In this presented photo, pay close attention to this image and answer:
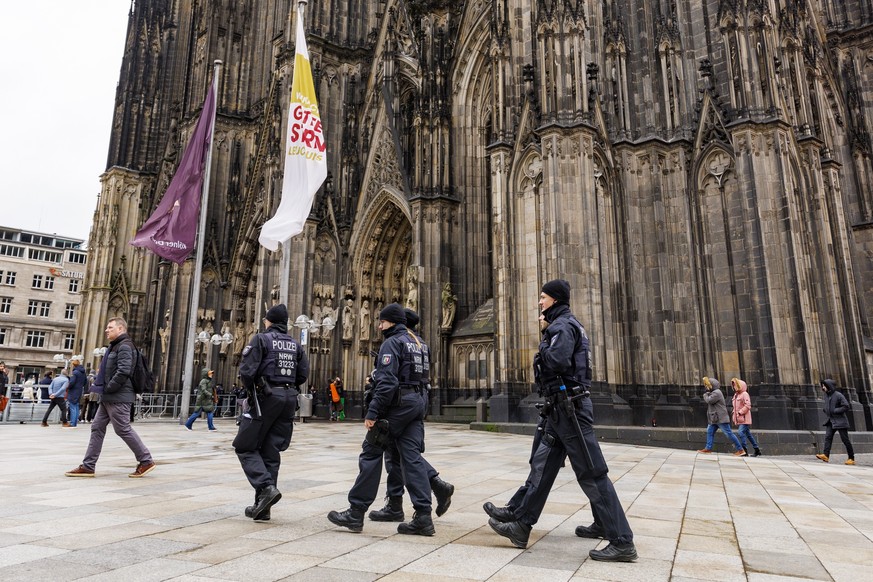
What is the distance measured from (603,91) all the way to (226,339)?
18720 mm

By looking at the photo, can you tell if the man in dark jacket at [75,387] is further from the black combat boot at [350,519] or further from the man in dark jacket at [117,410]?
the black combat boot at [350,519]

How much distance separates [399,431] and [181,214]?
18.1 m

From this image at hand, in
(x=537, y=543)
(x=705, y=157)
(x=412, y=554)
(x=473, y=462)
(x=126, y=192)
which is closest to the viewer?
(x=412, y=554)

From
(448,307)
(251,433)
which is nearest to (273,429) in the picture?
(251,433)

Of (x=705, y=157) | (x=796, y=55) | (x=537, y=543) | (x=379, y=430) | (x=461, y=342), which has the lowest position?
(x=537, y=543)

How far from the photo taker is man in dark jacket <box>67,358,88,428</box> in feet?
53.3

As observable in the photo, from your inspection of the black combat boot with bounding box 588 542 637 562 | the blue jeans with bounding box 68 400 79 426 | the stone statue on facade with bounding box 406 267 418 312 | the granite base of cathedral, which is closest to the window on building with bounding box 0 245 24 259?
the blue jeans with bounding box 68 400 79 426

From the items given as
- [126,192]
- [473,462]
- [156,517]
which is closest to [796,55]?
[473,462]

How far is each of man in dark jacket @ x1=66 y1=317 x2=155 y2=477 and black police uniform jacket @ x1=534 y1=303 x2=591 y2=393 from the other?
5358 millimetres

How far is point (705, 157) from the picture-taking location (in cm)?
1683

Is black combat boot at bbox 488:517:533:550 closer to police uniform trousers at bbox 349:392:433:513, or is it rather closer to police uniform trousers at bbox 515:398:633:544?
police uniform trousers at bbox 515:398:633:544

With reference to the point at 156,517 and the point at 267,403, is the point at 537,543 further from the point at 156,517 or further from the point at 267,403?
the point at 156,517

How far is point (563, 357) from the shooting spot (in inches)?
175

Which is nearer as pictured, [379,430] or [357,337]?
[379,430]
